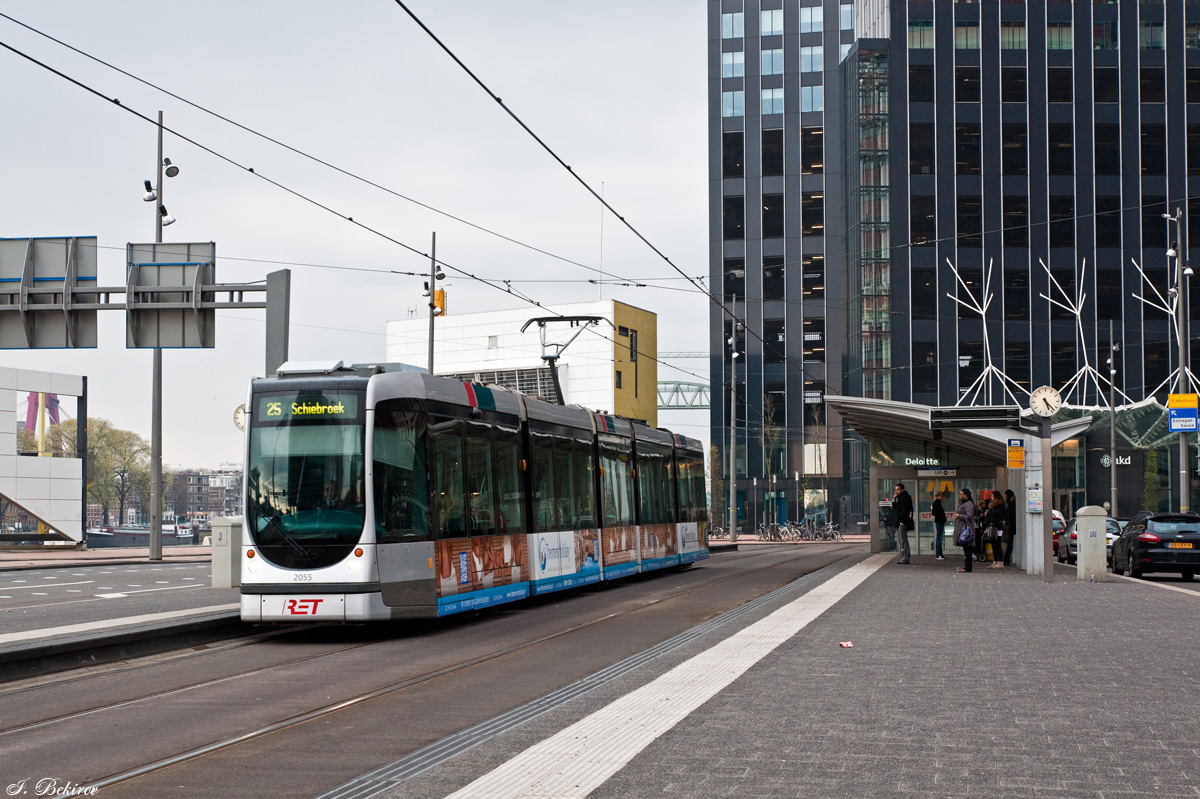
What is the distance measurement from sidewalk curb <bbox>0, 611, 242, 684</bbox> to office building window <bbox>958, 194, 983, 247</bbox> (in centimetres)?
5630

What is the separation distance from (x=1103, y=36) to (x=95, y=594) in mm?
59476

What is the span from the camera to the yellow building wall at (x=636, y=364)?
8138 cm

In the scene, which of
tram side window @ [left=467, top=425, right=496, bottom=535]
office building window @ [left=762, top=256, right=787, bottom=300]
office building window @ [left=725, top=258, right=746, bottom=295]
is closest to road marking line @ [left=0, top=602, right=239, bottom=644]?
tram side window @ [left=467, top=425, right=496, bottom=535]

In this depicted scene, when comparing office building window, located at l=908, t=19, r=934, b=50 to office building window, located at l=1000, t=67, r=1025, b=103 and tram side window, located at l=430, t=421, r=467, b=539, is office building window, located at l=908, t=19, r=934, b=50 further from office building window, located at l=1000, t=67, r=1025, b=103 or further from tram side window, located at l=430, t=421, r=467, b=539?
tram side window, located at l=430, t=421, r=467, b=539

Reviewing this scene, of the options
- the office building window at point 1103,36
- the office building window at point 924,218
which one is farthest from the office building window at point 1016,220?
the office building window at point 1103,36

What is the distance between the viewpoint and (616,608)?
1862 cm

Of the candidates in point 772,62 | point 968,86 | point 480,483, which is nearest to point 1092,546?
point 480,483

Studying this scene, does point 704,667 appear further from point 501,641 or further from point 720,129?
point 720,129

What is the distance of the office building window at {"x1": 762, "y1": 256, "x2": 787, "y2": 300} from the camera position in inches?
3250

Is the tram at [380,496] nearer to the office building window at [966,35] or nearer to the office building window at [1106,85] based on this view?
the office building window at [966,35]

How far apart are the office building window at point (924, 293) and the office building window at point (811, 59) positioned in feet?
74.9

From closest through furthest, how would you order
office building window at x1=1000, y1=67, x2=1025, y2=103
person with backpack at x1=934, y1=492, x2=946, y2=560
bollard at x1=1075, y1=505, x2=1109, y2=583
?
bollard at x1=1075, y1=505, x2=1109, y2=583 → person with backpack at x1=934, y1=492, x2=946, y2=560 → office building window at x1=1000, y1=67, x2=1025, y2=103

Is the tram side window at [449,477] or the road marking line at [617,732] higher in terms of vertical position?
the tram side window at [449,477]

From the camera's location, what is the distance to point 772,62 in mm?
83562
